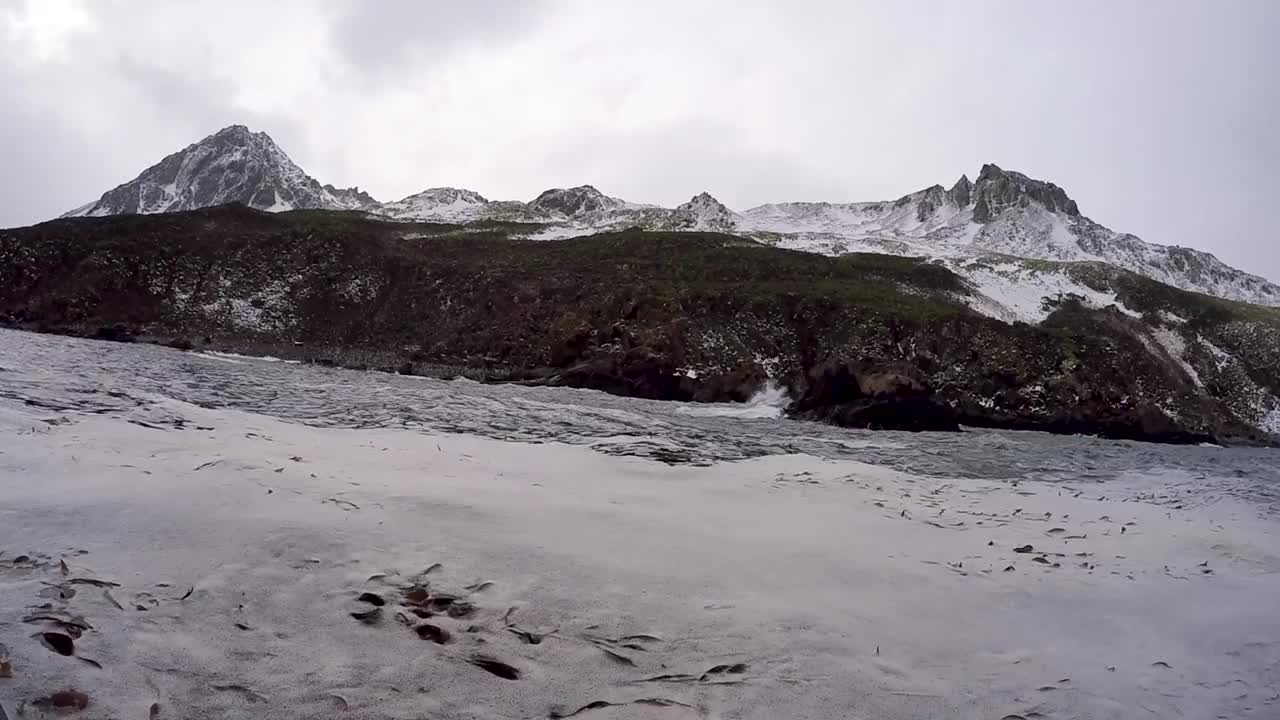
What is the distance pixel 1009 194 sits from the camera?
97.3m

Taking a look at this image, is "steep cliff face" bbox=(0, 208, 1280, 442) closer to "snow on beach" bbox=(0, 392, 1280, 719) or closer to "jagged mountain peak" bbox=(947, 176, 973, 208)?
"snow on beach" bbox=(0, 392, 1280, 719)

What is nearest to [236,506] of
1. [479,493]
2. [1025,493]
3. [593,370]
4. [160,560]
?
[160,560]

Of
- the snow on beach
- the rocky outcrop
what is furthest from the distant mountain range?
the snow on beach

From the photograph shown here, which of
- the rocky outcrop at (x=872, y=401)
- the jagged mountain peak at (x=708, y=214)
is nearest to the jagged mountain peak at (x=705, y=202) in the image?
the jagged mountain peak at (x=708, y=214)

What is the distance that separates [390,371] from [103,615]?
24311 millimetres

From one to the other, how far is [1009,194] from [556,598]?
111611 millimetres

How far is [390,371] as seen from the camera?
2677 cm

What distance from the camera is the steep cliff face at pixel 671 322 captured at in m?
26.2

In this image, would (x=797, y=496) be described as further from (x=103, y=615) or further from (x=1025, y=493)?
(x=103, y=615)

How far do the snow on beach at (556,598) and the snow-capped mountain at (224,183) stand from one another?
367ft

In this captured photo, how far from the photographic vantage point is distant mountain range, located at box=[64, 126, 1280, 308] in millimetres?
59656

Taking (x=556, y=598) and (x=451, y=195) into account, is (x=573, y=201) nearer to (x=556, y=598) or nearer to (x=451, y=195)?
(x=451, y=195)

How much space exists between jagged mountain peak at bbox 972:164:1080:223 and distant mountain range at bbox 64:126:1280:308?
0.20 meters

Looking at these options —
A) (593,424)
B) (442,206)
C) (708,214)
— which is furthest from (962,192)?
(593,424)
